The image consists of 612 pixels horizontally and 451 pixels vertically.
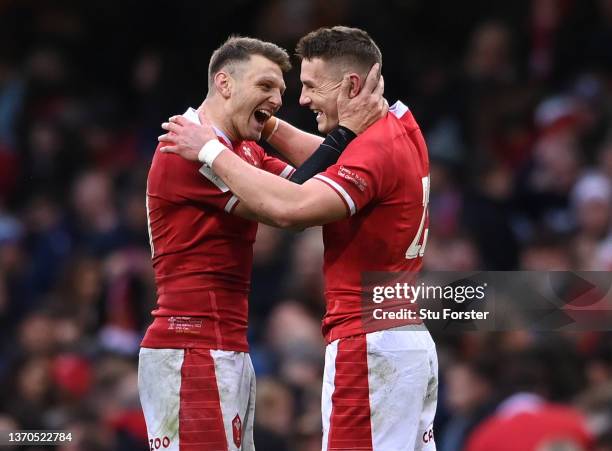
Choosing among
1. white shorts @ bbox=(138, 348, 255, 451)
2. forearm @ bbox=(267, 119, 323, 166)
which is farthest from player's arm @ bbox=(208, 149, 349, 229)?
forearm @ bbox=(267, 119, 323, 166)

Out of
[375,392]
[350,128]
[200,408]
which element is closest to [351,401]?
[375,392]

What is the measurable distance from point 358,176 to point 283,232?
5.01 meters

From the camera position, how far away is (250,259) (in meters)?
6.56

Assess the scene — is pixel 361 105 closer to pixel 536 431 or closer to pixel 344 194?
pixel 344 194

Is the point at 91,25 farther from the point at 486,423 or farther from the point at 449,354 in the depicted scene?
the point at 486,423

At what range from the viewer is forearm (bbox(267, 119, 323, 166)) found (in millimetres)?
7070

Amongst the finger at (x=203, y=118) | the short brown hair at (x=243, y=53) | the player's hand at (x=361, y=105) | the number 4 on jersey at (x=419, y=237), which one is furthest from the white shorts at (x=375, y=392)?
the short brown hair at (x=243, y=53)

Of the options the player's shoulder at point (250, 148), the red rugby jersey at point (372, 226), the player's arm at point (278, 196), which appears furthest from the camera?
the player's shoulder at point (250, 148)

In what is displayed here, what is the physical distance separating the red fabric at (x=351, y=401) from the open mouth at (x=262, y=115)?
1.11 m

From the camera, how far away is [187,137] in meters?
6.26

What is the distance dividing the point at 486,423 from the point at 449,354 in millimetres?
1162

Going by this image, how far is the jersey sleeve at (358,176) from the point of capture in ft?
19.8

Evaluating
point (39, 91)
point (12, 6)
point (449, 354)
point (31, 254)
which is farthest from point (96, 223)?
point (449, 354)

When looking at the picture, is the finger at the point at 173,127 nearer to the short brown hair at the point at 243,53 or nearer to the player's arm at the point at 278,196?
the player's arm at the point at 278,196
